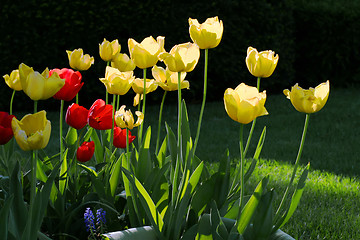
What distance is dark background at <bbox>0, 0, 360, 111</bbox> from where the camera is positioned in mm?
5789

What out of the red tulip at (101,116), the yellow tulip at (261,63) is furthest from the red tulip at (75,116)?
the yellow tulip at (261,63)

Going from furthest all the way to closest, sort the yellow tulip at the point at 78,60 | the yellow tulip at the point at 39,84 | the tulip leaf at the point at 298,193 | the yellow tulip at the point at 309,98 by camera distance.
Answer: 1. the yellow tulip at the point at 78,60
2. the tulip leaf at the point at 298,193
3. the yellow tulip at the point at 309,98
4. the yellow tulip at the point at 39,84

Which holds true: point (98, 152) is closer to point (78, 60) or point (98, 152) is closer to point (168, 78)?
point (78, 60)

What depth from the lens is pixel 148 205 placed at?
1.79m

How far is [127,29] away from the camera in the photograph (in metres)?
6.16

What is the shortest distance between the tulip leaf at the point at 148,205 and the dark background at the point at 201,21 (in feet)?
14.3

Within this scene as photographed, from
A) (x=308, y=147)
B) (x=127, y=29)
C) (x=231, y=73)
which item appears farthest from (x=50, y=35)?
(x=308, y=147)

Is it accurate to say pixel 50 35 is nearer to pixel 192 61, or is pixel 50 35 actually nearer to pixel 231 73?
pixel 231 73

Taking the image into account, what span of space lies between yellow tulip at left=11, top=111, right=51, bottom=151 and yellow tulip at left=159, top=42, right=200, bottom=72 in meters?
0.48

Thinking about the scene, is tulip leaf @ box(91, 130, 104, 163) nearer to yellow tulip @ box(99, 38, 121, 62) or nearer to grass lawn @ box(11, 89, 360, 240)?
yellow tulip @ box(99, 38, 121, 62)

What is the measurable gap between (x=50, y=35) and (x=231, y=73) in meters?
2.37

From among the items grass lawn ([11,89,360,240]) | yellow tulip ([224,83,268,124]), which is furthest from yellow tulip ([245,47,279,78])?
grass lawn ([11,89,360,240])

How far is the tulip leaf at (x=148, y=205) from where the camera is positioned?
1763 mm

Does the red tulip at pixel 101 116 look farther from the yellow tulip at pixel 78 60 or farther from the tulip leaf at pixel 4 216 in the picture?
the tulip leaf at pixel 4 216
